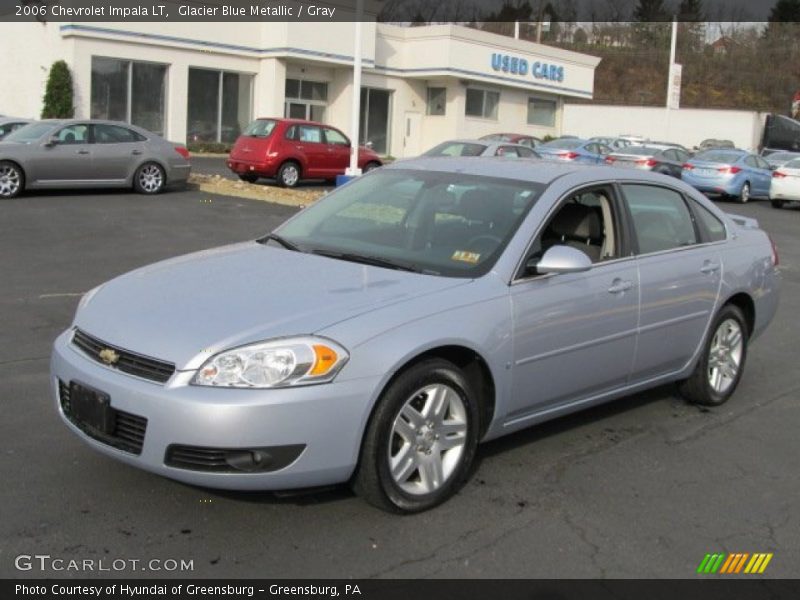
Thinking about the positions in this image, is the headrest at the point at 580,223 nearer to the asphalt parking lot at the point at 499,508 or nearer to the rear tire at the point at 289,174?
the asphalt parking lot at the point at 499,508

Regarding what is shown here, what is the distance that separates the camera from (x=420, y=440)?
13.7 feet

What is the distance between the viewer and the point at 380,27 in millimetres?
37469

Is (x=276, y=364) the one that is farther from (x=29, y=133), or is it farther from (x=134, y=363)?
(x=29, y=133)

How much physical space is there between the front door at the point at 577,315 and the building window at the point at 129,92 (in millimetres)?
26883

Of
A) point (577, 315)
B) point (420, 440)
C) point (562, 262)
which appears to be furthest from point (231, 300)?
point (577, 315)

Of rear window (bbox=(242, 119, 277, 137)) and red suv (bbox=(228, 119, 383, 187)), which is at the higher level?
rear window (bbox=(242, 119, 277, 137))

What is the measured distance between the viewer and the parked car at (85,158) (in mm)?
16688

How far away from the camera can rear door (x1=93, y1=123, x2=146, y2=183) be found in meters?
17.6

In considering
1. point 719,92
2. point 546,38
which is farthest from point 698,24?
point 546,38

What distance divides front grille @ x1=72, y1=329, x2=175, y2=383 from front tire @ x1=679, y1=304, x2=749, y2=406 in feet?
11.8

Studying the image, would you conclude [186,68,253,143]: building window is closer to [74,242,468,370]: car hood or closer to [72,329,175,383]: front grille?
[74,242,468,370]: car hood

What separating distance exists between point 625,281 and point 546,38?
267 ft

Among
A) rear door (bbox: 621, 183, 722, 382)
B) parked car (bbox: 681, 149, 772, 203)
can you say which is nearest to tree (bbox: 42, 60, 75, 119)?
parked car (bbox: 681, 149, 772, 203)
